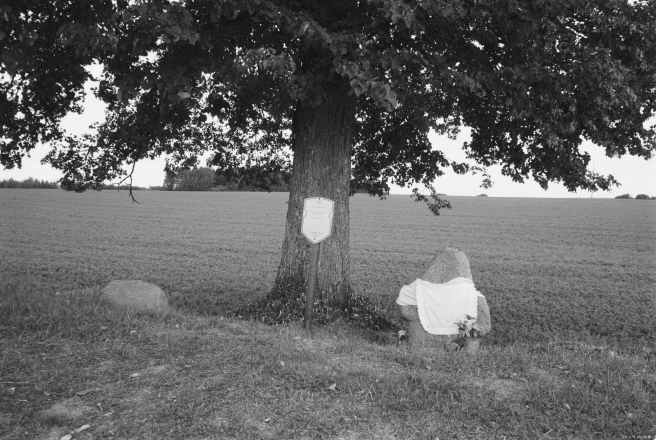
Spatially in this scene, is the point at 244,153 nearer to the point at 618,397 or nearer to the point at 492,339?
the point at 492,339

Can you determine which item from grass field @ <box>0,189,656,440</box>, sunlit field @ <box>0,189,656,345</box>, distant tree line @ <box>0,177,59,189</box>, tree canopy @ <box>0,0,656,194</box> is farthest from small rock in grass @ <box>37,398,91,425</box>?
distant tree line @ <box>0,177,59,189</box>

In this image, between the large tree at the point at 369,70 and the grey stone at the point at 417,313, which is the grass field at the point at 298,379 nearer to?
the grey stone at the point at 417,313

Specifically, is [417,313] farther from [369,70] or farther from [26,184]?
[26,184]

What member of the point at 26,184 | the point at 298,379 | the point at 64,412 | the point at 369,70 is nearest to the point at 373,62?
the point at 369,70

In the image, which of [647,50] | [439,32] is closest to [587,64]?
[647,50]

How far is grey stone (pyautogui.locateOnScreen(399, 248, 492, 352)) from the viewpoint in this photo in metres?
7.75

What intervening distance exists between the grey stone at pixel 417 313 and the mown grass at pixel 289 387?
→ 0.76 m

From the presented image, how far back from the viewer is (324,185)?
31.1 feet

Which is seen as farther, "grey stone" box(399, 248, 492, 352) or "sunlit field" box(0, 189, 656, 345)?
"sunlit field" box(0, 189, 656, 345)

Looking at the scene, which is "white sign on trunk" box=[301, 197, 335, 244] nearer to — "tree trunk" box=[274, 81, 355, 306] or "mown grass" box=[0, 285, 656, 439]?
"tree trunk" box=[274, 81, 355, 306]

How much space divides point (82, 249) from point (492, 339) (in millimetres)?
19533

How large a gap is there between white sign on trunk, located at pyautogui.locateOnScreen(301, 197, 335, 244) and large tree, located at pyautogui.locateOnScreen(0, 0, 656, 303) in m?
1.22

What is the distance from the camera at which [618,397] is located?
515 centimetres

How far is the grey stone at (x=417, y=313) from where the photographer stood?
7751 mm
